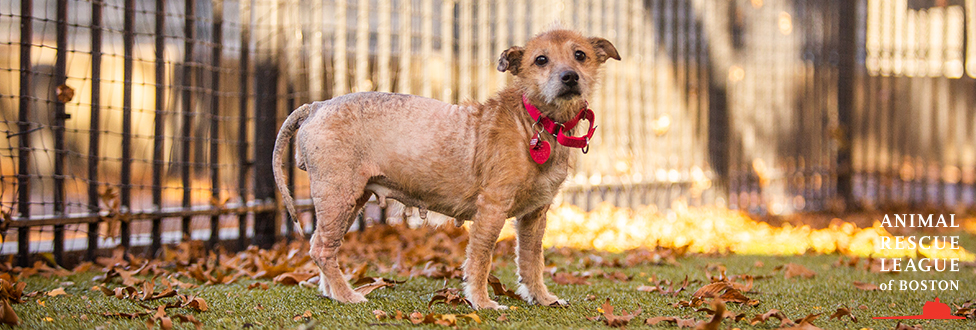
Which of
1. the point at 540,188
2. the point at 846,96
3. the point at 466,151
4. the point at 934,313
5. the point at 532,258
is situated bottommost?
the point at 934,313

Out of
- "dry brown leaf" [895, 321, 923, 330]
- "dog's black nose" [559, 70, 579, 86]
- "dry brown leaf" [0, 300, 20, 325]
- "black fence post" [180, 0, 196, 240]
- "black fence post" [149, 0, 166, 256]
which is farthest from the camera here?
"black fence post" [180, 0, 196, 240]

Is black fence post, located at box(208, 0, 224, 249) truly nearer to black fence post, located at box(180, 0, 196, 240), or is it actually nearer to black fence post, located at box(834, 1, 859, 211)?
black fence post, located at box(180, 0, 196, 240)

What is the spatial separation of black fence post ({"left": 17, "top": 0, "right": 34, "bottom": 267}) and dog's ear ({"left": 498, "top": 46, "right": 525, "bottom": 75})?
2522mm

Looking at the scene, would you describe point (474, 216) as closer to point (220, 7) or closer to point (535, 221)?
point (535, 221)

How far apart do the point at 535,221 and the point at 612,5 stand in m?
3.69

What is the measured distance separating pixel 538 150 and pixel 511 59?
448 mm

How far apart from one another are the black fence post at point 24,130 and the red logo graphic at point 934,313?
13.6ft

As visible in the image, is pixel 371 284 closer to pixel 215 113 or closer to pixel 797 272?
pixel 215 113

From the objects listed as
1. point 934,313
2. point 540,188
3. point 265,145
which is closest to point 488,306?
point 540,188

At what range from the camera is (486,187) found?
280cm

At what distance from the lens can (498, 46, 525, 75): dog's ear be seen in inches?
115

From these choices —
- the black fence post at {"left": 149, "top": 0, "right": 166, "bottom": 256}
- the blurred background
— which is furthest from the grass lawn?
the blurred background

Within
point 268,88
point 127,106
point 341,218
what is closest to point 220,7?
point 268,88

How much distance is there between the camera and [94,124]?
12.5ft
